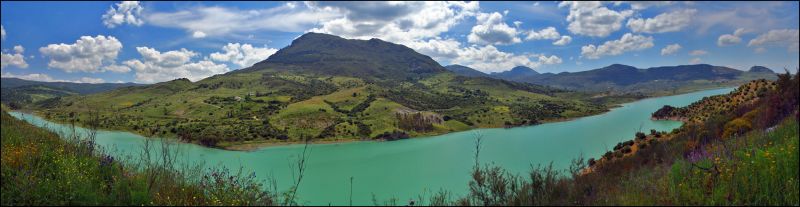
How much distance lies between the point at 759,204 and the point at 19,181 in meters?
12.3

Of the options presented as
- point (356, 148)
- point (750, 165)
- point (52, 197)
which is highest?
point (750, 165)

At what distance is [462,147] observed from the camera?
301ft

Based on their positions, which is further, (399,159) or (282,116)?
(282,116)

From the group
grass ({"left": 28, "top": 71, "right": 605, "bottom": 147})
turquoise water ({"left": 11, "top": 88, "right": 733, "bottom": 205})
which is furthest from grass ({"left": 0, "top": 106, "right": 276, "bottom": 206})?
grass ({"left": 28, "top": 71, "right": 605, "bottom": 147})

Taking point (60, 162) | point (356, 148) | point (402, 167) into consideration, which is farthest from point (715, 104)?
point (60, 162)

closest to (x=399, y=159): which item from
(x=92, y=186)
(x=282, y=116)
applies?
(x=282, y=116)

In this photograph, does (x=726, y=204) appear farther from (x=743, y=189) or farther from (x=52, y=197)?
(x=52, y=197)

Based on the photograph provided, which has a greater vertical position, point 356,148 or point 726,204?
point 726,204

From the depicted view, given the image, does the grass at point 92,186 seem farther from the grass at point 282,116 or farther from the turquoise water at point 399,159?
the grass at point 282,116

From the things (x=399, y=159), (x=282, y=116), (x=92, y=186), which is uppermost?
(x=92, y=186)

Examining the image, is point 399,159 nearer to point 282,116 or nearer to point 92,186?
point 282,116

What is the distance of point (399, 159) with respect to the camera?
7719 centimetres

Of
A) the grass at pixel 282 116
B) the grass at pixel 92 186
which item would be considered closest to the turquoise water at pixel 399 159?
the grass at pixel 282 116

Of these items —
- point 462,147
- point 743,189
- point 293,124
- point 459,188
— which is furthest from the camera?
point 293,124
